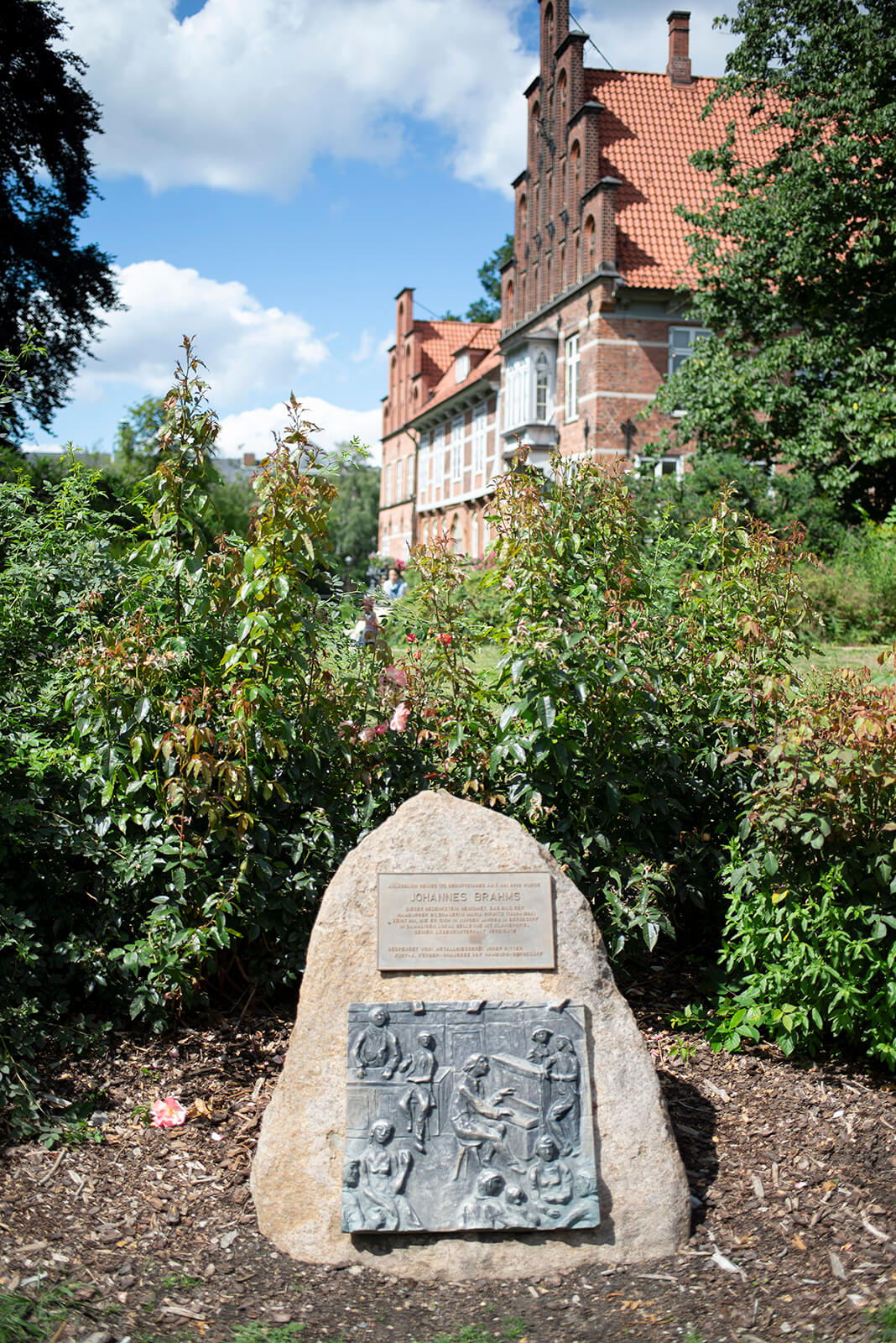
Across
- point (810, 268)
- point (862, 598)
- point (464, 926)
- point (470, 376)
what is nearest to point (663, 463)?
point (810, 268)

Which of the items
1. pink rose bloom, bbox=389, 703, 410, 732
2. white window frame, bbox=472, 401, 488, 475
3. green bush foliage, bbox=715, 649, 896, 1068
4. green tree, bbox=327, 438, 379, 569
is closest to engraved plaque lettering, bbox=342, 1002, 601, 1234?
green bush foliage, bbox=715, 649, 896, 1068

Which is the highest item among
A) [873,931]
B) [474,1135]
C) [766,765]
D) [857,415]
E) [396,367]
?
[396,367]

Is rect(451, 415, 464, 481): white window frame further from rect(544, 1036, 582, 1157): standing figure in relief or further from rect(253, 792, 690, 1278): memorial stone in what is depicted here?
rect(544, 1036, 582, 1157): standing figure in relief

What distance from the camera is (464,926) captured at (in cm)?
339

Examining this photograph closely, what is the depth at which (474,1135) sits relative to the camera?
129 inches

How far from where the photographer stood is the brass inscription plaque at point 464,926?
3.37m

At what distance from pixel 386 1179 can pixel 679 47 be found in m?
29.1

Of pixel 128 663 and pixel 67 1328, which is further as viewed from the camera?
pixel 128 663

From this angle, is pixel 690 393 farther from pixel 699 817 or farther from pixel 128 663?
pixel 128 663

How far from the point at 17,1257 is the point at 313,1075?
95cm

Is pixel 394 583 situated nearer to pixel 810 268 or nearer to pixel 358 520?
pixel 810 268

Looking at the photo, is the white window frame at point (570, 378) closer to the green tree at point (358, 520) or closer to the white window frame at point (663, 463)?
the white window frame at point (663, 463)

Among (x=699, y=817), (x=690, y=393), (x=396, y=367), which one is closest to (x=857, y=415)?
(x=690, y=393)

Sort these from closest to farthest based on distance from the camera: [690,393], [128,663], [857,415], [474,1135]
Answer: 1. [474,1135]
2. [128,663]
3. [857,415]
4. [690,393]
